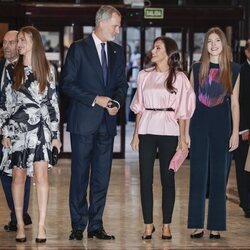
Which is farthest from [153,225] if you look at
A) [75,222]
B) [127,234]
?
[75,222]

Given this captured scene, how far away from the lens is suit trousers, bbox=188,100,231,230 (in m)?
8.09

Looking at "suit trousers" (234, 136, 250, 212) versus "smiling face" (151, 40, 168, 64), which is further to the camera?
"suit trousers" (234, 136, 250, 212)

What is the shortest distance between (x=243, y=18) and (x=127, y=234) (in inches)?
303

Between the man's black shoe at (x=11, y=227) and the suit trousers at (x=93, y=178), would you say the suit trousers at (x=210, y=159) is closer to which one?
the suit trousers at (x=93, y=178)

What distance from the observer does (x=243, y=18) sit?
15.3m

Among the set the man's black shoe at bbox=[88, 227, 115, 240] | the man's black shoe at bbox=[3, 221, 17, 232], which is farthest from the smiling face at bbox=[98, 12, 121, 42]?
the man's black shoe at bbox=[3, 221, 17, 232]

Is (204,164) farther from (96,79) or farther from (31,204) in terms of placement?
(31,204)

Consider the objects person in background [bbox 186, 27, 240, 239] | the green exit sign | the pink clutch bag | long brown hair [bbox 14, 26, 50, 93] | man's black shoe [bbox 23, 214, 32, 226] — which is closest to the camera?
long brown hair [bbox 14, 26, 50, 93]

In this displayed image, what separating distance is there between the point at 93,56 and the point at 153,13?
7361 mm

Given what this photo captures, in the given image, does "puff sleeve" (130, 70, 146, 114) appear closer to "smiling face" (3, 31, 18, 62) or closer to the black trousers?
the black trousers

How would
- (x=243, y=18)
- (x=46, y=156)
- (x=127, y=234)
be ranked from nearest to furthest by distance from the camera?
(x=46, y=156), (x=127, y=234), (x=243, y=18)

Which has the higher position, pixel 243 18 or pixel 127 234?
pixel 243 18

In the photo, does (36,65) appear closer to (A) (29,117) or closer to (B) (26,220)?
(A) (29,117)

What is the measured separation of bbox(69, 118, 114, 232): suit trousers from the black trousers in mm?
310
